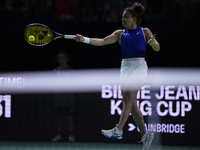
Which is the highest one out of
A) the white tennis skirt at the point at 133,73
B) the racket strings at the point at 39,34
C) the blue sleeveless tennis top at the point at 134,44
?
the racket strings at the point at 39,34

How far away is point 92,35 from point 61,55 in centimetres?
70

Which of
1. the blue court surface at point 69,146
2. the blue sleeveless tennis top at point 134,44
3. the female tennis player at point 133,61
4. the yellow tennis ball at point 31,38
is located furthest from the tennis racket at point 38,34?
the blue court surface at point 69,146

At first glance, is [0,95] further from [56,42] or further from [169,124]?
[169,124]

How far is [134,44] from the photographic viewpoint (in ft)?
16.0

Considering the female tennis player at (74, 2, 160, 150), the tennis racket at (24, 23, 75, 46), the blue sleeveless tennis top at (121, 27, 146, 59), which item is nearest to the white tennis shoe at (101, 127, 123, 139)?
the female tennis player at (74, 2, 160, 150)

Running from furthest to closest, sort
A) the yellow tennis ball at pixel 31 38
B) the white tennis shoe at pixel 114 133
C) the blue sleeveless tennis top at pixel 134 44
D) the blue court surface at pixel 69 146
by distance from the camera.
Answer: the blue court surface at pixel 69 146
the yellow tennis ball at pixel 31 38
the blue sleeveless tennis top at pixel 134 44
the white tennis shoe at pixel 114 133

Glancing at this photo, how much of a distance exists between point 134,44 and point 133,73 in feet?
1.15

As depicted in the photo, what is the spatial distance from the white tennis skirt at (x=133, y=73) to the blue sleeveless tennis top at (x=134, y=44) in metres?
0.06

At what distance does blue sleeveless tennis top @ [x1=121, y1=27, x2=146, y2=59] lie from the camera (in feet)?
16.0

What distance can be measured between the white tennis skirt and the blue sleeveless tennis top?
0.21 feet

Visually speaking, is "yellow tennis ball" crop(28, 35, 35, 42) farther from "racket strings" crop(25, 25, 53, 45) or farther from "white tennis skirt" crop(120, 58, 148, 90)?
"white tennis skirt" crop(120, 58, 148, 90)

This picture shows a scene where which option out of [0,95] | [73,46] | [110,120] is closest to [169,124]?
[110,120]

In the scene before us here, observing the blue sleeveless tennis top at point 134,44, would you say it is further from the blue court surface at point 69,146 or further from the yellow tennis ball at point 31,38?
the blue court surface at point 69,146

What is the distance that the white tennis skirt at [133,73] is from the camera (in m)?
4.80
